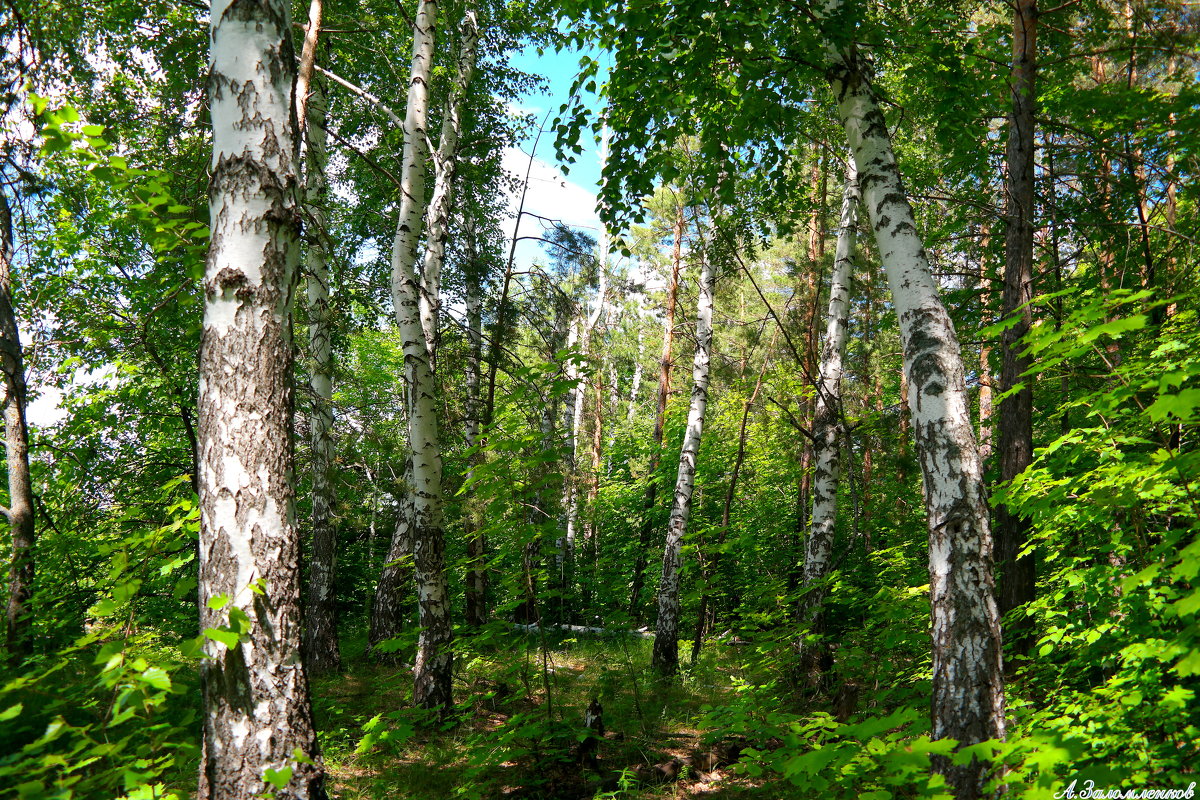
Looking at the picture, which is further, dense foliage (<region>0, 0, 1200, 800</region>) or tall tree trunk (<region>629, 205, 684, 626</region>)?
tall tree trunk (<region>629, 205, 684, 626</region>)

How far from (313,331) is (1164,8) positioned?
955 cm

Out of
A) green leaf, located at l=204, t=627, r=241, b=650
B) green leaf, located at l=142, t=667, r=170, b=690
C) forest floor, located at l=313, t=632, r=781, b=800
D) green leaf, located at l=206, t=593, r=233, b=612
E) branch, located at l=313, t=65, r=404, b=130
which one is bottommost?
forest floor, located at l=313, t=632, r=781, b=800

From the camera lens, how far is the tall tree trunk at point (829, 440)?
6.83m

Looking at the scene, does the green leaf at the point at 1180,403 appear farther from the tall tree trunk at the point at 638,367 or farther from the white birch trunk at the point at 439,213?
the tall tree trunk at the point at 638,367

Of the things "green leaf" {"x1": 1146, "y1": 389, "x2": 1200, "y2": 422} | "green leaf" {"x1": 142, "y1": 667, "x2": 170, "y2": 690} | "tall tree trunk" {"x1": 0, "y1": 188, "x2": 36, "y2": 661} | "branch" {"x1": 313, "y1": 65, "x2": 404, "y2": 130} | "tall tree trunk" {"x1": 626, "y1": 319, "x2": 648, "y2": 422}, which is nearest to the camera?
"green leaf" {"x1": 1146, "y1": 389, "x2": 1200, "y2": 422}

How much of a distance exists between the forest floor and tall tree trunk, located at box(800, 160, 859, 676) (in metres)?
1.56

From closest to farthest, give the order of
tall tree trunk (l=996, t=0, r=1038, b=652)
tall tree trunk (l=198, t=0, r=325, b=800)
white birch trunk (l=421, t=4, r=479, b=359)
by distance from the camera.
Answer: tall tree trunk (l=198, t=0, r=325, b=800), tall tree trunk (l=996, t=0, r=1038, b=652), white birch trunk (l=421, t=4, r=479, b=359)

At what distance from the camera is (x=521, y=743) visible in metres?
4.66

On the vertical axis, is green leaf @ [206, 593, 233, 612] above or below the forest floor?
above

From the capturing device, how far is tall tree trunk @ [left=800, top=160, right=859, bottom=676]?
683cm

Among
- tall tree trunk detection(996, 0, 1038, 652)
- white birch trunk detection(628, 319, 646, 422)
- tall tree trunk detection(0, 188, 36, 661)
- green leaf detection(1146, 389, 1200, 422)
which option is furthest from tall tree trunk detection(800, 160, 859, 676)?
white birch trunk detection(628, 319, 646, 422)

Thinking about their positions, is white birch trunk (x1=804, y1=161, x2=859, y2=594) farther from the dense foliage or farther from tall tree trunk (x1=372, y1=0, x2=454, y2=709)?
tall tree trunk (x1=372, y1=0, x2=454, y2=709)

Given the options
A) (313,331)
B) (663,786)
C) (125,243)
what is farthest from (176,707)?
(125,243)

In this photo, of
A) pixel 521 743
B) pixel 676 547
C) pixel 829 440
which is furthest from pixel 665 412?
pixel 521 743
